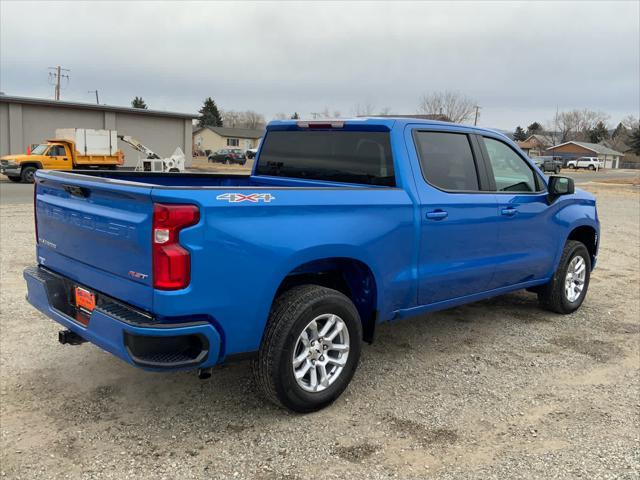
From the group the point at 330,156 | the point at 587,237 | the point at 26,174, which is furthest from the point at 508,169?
the point at 26,174

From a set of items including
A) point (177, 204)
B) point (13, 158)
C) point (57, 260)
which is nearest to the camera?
point (177, 204)

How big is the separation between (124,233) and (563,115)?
136 meters

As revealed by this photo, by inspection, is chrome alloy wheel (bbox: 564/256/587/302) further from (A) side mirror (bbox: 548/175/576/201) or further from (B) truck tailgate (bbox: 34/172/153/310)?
(B) truck tailgate (bbox: 34/172/153/310)

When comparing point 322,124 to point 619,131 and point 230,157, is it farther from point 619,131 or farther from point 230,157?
point 619,131

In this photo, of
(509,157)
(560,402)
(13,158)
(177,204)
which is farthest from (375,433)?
(13,158)

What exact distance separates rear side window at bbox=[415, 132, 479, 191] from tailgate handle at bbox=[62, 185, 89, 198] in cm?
238

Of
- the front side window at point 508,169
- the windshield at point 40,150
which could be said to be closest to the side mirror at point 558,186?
the front side window at point 508,169

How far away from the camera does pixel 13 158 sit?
2438 centimetres

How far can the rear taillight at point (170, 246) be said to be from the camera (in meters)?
2.95

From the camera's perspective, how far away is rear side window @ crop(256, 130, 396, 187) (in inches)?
173

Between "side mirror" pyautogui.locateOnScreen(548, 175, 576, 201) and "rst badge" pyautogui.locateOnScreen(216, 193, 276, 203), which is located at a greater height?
"side mirror" pyautogui.locateOnScreen(548, 175, 576, 201)

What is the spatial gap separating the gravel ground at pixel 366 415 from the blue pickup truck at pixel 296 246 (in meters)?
0.38

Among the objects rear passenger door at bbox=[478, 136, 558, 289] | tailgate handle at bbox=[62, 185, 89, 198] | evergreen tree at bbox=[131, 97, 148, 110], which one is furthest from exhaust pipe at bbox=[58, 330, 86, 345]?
evergreen tree at bbox=[131, 97, 148, 110]

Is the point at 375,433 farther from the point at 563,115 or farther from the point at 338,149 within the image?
the point at 563,115
